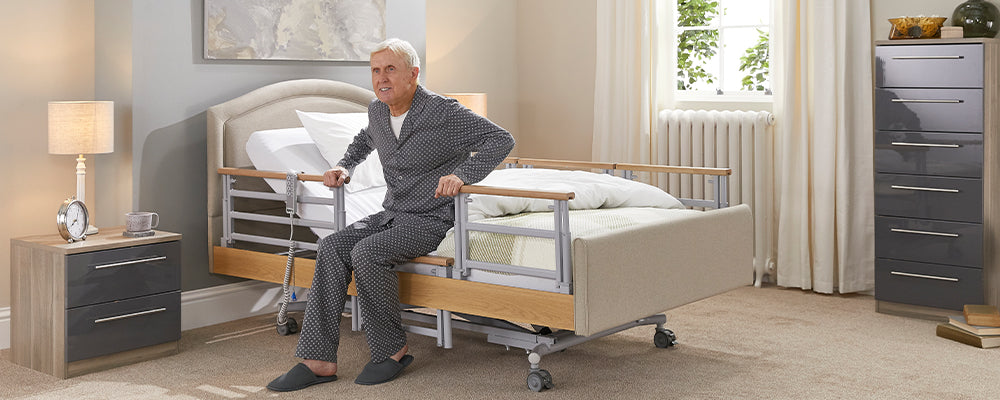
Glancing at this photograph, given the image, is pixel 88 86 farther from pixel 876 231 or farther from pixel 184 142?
pixel 876 231

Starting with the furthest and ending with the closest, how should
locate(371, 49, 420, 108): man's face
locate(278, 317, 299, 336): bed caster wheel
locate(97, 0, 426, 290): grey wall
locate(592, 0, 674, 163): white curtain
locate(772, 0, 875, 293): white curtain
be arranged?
locate(592, 0, 674, 163): white curtain → locate(772, 0, 875, 293): white curtain → locate(278, 317, 299, 336): bed caster wheel → locate(97, 0, 426, 290): grey wall → locate(371, 49, 420, 108): man's face

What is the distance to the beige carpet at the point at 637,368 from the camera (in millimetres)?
3268

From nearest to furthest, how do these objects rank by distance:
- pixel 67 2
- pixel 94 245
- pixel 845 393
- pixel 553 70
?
pixel 845 393
pixel 94 245
pixel 67 2
pixel 553 70

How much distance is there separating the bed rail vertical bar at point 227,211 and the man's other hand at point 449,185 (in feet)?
4.12

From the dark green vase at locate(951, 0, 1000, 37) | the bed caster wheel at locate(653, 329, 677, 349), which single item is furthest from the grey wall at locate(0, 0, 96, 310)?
the dark green vase at locate(951, 0, 1000, 37)

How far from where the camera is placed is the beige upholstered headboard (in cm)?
409

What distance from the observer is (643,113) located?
545 centimetres

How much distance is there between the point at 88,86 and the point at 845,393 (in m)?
3.09

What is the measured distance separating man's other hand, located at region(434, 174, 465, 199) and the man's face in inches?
16.3

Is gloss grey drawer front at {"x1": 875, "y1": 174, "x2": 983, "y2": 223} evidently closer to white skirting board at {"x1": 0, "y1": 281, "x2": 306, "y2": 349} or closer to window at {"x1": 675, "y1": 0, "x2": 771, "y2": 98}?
window at {"x1": 675, "y1": 0, "x2": 771, "y2": 98}

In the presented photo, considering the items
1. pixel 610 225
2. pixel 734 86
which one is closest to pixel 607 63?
pixel 734 86

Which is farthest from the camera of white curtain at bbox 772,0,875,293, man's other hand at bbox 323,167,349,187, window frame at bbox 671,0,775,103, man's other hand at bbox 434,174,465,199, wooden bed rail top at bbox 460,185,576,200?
window frame at bbox 671,0,775,103

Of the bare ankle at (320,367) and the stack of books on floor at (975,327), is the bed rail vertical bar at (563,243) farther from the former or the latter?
the stack of books on floor at (975,327)

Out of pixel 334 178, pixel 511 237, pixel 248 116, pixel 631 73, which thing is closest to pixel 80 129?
pixel 248 116
